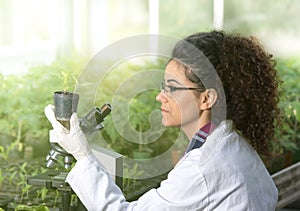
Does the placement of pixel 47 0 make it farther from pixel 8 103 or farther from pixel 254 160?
pixel 254 160

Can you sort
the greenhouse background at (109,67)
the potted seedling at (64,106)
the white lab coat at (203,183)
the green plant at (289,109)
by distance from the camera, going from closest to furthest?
the white lab coat at (203,183), the potted seedling at (64,106), the greenhouse background at (109,67), the green plant at (289,109)

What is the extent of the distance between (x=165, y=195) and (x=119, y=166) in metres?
0.48

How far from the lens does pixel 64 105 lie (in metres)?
2.21

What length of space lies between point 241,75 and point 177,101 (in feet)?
0.61

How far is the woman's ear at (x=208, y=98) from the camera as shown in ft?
7.23

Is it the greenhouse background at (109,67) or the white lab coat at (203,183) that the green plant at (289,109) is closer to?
the greenhouse background at (109,67)

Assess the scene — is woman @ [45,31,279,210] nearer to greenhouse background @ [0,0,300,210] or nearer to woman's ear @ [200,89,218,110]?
woman's ear @ [200,89,218,110]

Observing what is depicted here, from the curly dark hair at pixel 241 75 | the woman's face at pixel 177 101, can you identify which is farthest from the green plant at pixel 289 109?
the woman's face at pixel 177 101

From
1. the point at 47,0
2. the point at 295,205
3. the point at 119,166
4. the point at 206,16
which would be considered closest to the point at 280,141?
the point at 295,205

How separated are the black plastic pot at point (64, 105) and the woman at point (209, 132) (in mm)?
20

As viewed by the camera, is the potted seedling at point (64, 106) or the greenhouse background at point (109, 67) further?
the greenhouse background at point (109, 67)

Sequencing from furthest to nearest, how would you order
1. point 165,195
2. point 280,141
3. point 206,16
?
point 206,16 < point 280,141 < point 165,195

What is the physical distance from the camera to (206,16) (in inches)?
221

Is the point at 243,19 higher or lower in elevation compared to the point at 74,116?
higher
